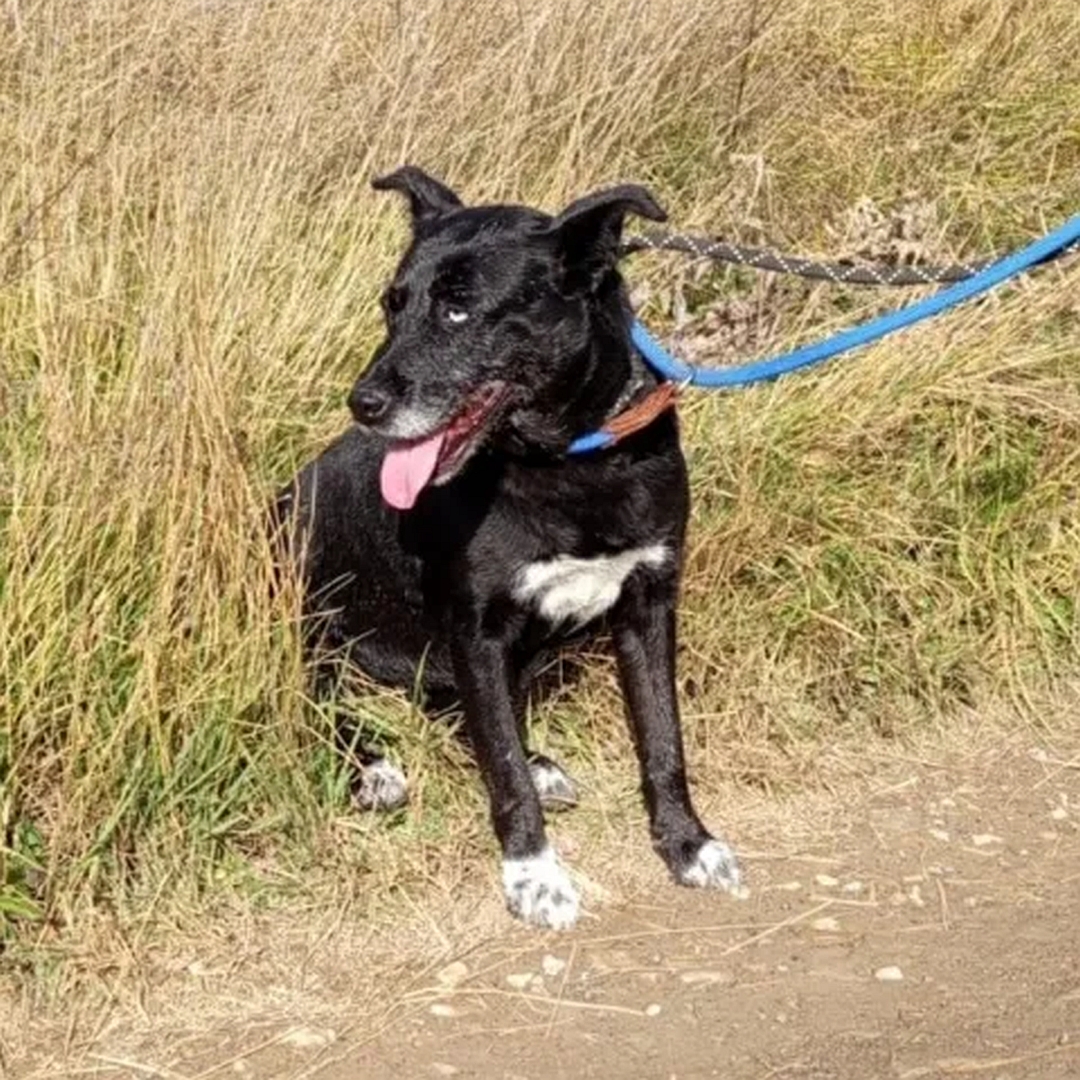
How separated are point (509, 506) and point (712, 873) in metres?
0.77

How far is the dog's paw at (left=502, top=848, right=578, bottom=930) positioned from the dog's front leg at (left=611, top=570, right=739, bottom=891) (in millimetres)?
250

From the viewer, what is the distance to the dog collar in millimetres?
3645

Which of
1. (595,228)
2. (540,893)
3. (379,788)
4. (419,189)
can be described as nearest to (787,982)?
(540,893)

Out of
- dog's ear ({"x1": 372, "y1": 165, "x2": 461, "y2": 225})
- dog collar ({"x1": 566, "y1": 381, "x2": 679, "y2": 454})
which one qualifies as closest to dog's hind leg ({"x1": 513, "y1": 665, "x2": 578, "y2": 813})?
dog collar ({"x1": 566, "y1": 381, "x2": 679, "y2": 454})

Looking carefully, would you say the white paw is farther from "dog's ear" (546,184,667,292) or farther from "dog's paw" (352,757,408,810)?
"dog's ear" (546,184,667,292)

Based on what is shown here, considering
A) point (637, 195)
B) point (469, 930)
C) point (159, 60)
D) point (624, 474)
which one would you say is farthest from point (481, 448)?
point (159, 60)

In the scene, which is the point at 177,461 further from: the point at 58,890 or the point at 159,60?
the point at 159,60

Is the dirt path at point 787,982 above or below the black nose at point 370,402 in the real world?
below

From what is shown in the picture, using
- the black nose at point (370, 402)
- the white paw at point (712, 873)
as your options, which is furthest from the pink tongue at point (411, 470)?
the white paw at point (712, 873)

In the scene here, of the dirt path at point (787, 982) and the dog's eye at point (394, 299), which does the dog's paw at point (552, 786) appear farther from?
the dog's eye at point (394, 299)

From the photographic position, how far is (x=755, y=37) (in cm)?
585

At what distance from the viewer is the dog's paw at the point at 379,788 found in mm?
3906

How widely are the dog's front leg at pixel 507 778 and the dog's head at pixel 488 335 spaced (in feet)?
1.12

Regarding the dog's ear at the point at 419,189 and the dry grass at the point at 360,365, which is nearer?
the dry grass at the point at 360,365
